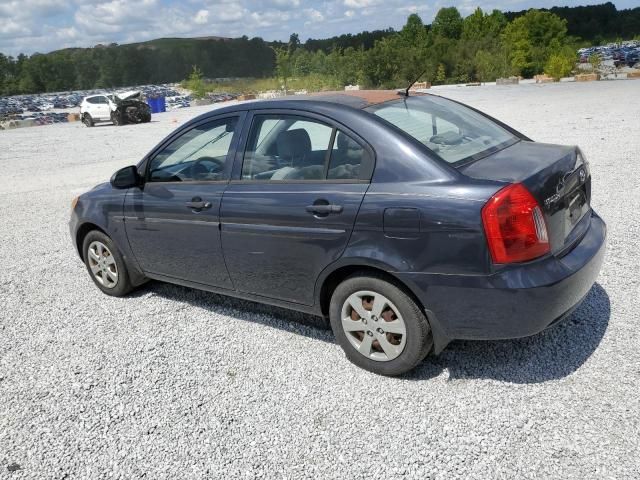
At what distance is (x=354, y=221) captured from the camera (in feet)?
10.5

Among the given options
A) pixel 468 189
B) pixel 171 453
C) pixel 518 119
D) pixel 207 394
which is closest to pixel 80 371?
pixel 207 394

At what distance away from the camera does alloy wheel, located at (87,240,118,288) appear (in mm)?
5004

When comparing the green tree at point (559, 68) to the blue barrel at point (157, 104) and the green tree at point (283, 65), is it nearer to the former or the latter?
the green tree at point (283, 65)

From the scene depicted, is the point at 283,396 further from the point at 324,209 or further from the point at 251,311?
the point at 251,311

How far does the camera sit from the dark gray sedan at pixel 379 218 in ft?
9.49

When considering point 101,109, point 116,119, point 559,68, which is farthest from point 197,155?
point 559,68

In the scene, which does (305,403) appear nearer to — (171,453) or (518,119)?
(171,453)

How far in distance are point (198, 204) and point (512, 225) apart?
85.7 inches

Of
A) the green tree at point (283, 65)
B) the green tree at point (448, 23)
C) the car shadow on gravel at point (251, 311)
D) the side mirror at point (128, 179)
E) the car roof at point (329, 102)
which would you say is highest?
the green tree at point (448, 23)

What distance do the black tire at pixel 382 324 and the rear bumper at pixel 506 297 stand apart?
0.09m

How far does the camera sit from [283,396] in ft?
11.0

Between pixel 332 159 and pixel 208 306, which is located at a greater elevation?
pixel 332 159

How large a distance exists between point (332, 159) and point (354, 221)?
48 centimetres

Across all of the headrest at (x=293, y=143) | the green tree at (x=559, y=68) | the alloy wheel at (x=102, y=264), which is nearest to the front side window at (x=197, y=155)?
the headrest at (x=293, y=143)
